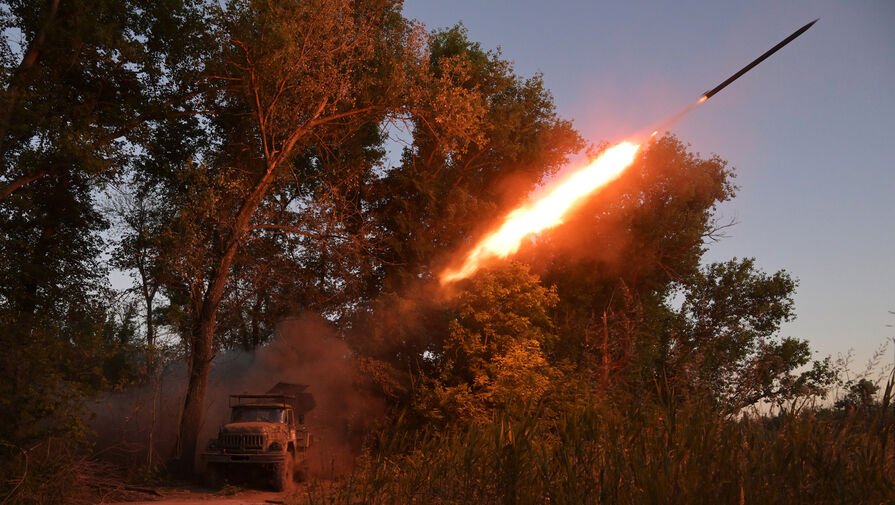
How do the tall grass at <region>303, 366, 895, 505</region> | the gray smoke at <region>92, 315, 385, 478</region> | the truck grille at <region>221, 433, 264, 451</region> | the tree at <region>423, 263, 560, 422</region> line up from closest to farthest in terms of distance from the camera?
A: the tall grass at <region>303, 366, 895, 505</region>
the truck grille at <region>221, 433, 264, 451</region>
the tree at <region>423, 263, 560, 422</region>
the gray smoke at <region>92, 315, 385, 478</region>

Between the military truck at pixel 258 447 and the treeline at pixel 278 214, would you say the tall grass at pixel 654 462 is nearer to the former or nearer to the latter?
the treeline at pixel 278 214

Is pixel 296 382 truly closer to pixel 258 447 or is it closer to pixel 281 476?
pixel 258 447

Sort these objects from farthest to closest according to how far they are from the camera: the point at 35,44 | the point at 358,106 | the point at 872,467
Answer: the point at 358,106 < the point at 35,44 < the point at 872,467

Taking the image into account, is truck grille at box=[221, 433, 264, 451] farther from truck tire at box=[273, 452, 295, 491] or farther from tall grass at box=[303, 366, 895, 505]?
tall grass at box=[303, 366, 895, 505]

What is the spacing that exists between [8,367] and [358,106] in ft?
44.4

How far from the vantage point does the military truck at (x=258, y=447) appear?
18.7 metres

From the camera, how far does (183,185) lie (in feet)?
84.4

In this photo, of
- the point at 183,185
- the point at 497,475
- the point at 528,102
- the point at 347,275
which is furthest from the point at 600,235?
the point at 497,475

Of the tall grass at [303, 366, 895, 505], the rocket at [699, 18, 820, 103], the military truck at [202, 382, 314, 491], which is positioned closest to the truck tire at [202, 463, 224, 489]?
the military truck at [202, 382, 314, 491]

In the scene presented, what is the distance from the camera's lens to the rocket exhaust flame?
29344 millimetres

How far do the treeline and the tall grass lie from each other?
248 inches

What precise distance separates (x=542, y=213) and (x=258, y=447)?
1790 cm

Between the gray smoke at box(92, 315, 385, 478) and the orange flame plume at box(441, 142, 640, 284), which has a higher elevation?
the orange flame plume at box(441, 142, 640, 284)

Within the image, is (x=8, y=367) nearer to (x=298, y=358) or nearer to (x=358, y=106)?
(x=358, y=106)
